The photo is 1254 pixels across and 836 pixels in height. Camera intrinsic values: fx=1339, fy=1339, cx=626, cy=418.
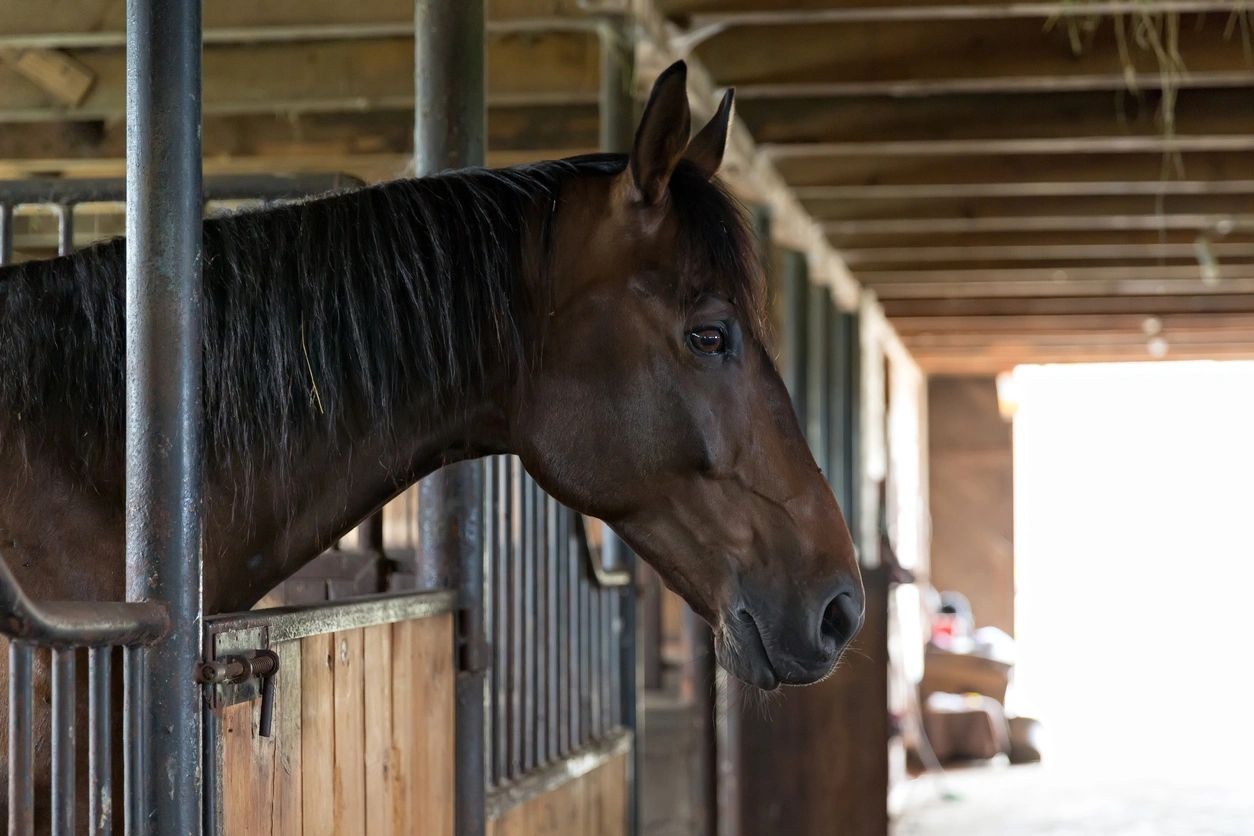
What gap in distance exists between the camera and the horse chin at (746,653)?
59.4 inches

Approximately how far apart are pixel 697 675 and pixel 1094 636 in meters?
11.6

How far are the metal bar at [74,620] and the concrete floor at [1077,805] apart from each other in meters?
5.35

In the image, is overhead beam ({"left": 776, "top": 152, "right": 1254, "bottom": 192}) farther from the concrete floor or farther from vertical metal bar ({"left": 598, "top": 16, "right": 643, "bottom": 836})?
the concrete floor

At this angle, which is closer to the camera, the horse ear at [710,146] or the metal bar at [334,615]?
the metal bar at [334,615]

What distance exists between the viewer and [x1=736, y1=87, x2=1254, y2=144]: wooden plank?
4.51 metres

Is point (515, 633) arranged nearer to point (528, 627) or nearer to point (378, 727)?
point (528, 627)

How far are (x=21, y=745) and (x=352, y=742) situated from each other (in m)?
0.59

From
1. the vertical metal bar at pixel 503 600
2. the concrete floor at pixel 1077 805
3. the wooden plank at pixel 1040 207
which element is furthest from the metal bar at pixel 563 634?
the concrete floor at pixel 1077 805

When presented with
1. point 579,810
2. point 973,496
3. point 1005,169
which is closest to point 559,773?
point 579,810

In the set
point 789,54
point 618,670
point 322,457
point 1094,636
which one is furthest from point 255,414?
point 1094,636

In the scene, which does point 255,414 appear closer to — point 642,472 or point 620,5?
point 642,472

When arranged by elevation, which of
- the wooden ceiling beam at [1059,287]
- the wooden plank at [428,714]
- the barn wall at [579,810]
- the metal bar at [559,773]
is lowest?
the barn wall at [579,810]

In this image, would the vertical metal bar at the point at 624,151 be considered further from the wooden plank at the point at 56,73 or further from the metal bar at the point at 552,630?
the wooden plank at the point at 56,73

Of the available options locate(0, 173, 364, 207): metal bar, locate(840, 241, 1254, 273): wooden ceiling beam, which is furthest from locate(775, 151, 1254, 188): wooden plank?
locate(0, 173, 364, 207): metal bar
